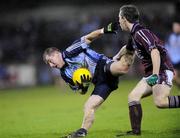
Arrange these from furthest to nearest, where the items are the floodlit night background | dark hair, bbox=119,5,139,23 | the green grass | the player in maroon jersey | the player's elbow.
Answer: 1. the floodlit night background
2. the green grass
3. the player's elbow
4. dark hair, bbox=119,5,139,23
5. the player in maroon jersey

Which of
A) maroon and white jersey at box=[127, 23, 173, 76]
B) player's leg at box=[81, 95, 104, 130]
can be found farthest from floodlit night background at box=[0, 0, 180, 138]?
maroon and white jersey at box=[127, 23, 173, 76]

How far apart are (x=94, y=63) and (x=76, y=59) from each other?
351mm

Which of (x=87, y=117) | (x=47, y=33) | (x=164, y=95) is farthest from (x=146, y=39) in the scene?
(x=47, y=33)

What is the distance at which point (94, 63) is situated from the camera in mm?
10211

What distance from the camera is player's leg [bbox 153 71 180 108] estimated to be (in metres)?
9.23

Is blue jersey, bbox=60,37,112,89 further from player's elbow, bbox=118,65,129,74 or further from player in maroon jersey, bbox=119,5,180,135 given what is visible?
player in maroon jersey, bbox=119,5,180,135

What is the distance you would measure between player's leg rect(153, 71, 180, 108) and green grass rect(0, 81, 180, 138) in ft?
1.82

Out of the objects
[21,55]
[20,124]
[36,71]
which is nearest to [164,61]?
[20,124]

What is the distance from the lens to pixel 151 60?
941 cm

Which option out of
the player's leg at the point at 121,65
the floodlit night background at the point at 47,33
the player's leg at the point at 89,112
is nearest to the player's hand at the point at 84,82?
the player's leg at the point at 89,112

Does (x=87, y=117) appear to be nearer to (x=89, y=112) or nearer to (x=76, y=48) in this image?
(x=89, y=112)

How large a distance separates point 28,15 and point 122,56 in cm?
2751

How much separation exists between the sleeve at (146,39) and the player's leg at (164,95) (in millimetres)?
609

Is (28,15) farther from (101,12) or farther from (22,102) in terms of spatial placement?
(22,102)
